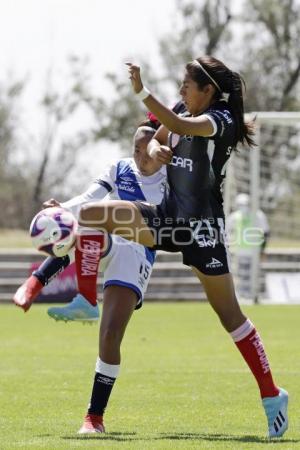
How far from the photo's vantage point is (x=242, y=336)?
755 cm

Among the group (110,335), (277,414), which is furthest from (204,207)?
(277,414)

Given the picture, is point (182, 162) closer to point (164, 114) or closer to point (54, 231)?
point (164, 114)

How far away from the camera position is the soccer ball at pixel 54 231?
24.1 ft

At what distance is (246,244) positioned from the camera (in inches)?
976

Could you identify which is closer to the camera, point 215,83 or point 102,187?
point 215,83

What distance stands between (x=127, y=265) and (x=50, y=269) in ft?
1.77

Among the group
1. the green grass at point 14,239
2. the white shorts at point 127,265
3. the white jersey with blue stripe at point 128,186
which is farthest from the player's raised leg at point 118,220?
the green grass at point 14,239

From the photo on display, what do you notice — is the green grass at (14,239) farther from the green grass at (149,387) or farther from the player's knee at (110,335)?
the player's knee at (110,335)

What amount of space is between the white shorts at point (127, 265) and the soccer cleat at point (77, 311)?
8.1 inches

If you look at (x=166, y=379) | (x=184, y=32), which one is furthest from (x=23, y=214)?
(x=166, y=379)

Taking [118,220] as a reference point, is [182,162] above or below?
above

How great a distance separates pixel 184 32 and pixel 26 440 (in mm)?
35269

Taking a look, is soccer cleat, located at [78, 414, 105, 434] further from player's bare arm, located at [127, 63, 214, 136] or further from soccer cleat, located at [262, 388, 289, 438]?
player's bare arm, located at [127, 63, 214, 136]

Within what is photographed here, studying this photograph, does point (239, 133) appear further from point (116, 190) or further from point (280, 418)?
point (280, 418)
